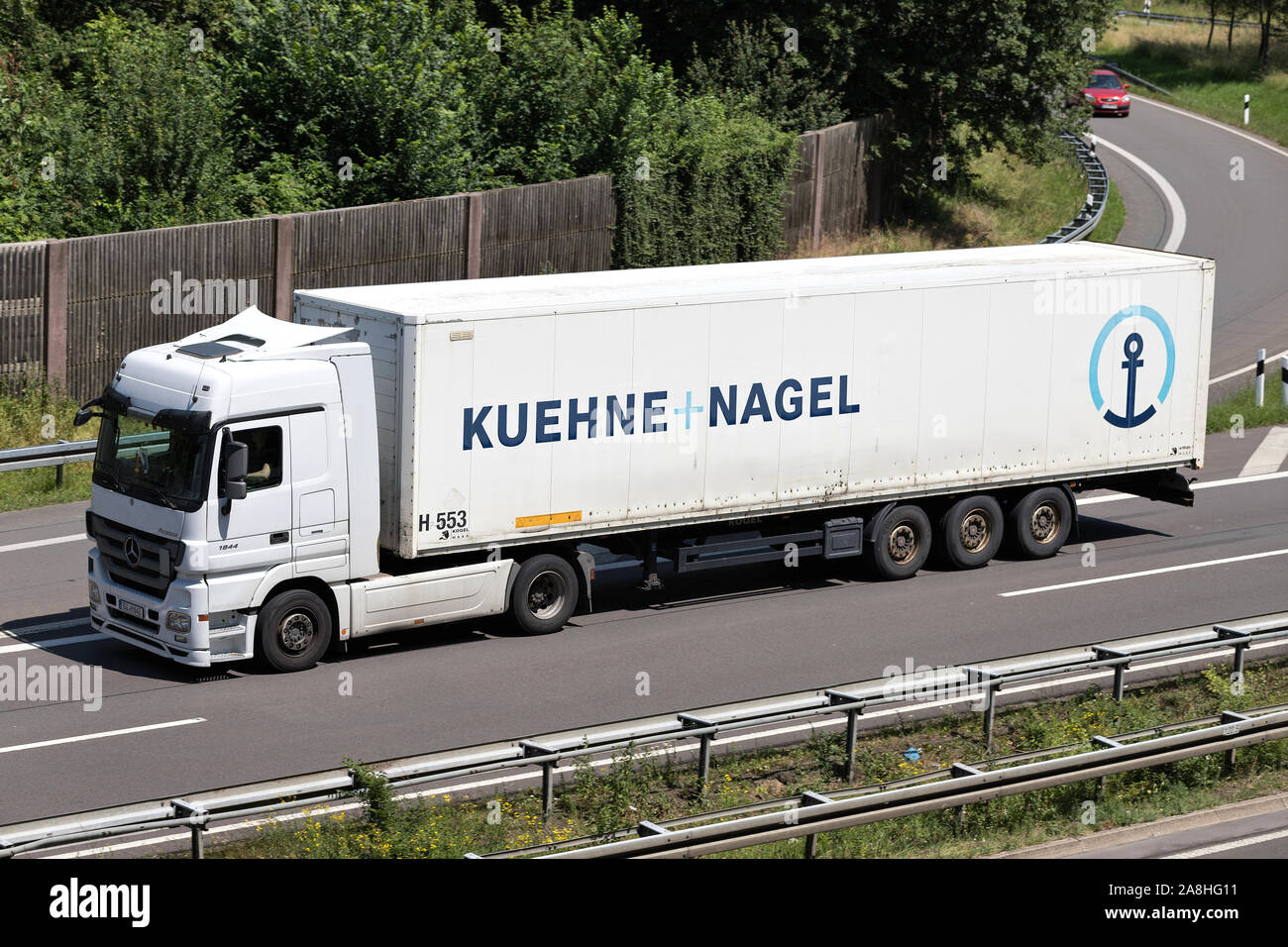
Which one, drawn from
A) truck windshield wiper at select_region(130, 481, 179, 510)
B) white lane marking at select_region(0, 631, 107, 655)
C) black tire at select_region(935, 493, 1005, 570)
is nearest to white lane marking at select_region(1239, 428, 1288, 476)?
black tire at select_region(935, 493, 1005, 570)

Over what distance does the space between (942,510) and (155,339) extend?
11.3 meters

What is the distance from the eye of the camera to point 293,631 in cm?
1540

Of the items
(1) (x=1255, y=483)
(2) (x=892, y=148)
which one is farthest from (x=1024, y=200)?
(1) (x=1255, y=483)

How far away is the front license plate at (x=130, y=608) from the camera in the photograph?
15141 mm

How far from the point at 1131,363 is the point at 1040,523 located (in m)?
2.15

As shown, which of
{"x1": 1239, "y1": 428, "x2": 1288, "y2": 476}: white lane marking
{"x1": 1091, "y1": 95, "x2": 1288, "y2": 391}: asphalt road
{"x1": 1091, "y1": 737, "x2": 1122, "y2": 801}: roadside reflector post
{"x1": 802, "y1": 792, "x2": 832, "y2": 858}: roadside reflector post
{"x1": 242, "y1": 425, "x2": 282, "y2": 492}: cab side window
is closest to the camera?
{"x1": 802, "y1": 792, "x2": 832, "y2": 858}: roadside reflector post

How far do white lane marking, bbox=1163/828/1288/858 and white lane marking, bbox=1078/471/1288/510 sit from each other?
1120 cm

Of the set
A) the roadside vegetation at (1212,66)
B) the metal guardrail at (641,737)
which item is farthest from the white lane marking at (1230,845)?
the roadside vegetation at (1212,66)

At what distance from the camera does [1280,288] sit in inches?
1489

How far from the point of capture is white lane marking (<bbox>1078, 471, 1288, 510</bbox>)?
23.3 metres

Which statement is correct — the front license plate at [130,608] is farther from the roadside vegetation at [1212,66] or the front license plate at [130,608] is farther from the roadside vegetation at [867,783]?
the roadside vegetation at [1212,66]

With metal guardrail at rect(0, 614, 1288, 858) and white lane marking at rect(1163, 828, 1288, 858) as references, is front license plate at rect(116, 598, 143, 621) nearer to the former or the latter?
metal guardrail at rect(0, 614, 1288, 858)

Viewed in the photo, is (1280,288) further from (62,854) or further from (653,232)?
(62,854)

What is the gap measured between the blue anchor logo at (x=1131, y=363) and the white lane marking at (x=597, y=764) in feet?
12.9
